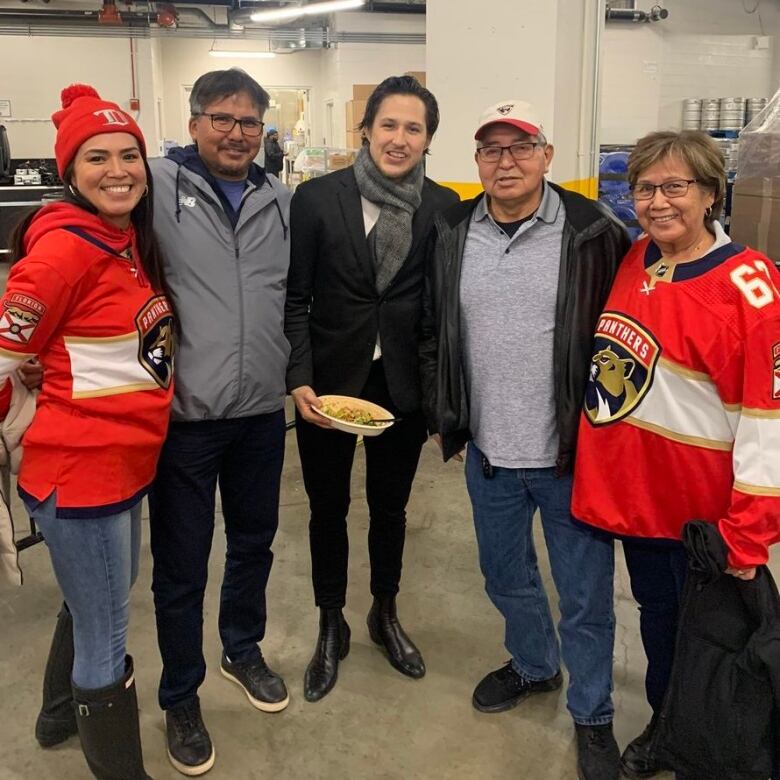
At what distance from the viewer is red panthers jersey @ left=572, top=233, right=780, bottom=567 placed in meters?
1.37

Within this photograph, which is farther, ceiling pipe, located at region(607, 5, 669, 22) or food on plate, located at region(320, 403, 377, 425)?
ceiling pipe, located at region(607, 5, 669, 22)

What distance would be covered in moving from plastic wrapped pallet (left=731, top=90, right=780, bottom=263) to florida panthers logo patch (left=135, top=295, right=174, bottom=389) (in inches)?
118

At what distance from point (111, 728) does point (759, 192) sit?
11.3 feet

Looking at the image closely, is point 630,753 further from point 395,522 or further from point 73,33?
point 73,33

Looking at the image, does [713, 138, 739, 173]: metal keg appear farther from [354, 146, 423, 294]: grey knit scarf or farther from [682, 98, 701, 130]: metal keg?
[354, 146, 423, 294]: grey knit scarf

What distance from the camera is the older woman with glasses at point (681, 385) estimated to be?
4.52ft

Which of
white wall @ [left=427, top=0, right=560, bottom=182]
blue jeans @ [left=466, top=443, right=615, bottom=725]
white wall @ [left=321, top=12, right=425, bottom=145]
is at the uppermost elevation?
white wall @ [left=321, top=12, right=425, bottom=145]

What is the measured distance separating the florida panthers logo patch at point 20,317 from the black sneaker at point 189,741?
3.49ft

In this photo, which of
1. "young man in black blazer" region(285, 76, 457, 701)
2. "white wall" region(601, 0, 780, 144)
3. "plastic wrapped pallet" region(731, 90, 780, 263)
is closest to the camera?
"young man in black blazer" region(285, 76, 457, 701)

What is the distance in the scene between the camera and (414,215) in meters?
1.95

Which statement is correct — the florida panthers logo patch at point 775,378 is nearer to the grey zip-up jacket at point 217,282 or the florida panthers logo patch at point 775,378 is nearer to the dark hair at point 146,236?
the grey zip-up jacket at point 217,282

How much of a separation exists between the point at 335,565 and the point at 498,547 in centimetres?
53

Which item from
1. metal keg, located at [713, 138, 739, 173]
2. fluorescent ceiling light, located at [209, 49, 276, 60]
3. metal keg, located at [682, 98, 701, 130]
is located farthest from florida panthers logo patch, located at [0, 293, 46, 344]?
fluorescent ceiling light, located at [209, 49, 276, 60]

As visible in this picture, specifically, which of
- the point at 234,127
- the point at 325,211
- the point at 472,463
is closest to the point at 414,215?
the point at 325,211
